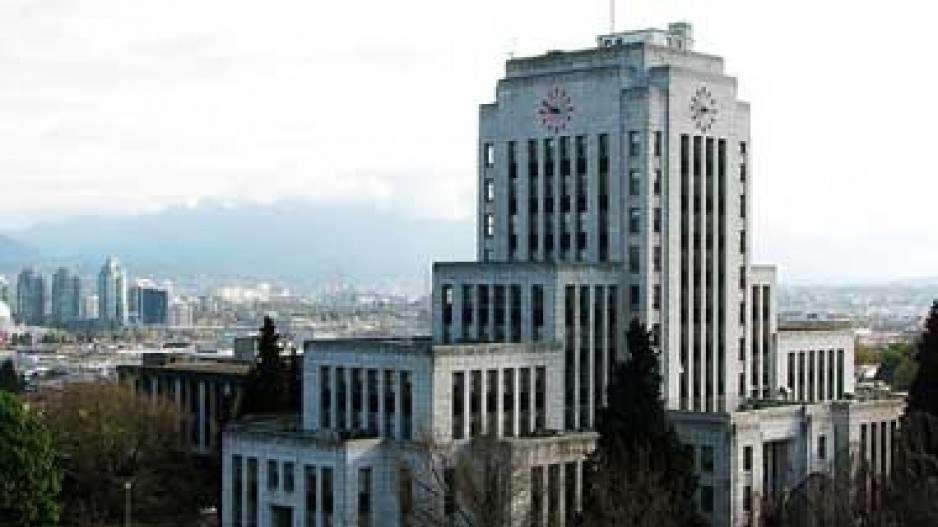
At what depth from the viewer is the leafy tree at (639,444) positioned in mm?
53719

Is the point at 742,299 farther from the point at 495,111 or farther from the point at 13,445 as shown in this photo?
the point at 13,445

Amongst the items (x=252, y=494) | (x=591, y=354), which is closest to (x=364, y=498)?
(x=252, y=494)

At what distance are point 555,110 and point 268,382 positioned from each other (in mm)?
20833

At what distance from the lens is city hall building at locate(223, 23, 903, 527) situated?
6138 centimetres

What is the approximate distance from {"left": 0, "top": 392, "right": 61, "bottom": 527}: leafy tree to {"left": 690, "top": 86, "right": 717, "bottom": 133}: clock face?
116 ft

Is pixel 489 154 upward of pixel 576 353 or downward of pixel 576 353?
upward

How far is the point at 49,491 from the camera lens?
69250 mm

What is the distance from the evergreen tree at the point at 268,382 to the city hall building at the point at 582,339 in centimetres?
619

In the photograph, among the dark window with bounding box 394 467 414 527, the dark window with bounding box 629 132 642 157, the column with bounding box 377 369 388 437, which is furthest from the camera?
the dark window with bounding box 629 132 642 157

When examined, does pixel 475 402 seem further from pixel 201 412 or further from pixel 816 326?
pixel 201 412

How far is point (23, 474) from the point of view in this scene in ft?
222

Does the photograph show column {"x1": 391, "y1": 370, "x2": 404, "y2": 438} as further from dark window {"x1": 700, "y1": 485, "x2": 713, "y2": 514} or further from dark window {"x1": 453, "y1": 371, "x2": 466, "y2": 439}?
dark window {"x1": 700, "y1": 485, "x2": 713, "y2": 514}

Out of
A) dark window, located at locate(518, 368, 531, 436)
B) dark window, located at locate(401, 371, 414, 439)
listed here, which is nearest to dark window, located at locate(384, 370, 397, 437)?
dark window, located at locate(401, 371, 414, 439)

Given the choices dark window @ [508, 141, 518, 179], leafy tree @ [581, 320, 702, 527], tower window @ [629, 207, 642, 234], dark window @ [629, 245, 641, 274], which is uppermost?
dark window @ [508, 141, 518, 179]
